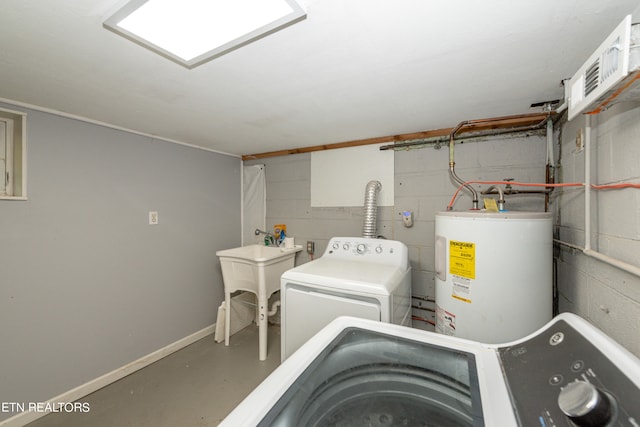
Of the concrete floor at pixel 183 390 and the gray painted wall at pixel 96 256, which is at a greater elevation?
the gray painted wall at pixel 96 256

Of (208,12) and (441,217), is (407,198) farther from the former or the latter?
(208,12)

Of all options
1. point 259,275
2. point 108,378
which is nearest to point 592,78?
point 259,275

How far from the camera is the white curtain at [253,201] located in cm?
310

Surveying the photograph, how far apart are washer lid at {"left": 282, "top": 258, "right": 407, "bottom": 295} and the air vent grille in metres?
1.16

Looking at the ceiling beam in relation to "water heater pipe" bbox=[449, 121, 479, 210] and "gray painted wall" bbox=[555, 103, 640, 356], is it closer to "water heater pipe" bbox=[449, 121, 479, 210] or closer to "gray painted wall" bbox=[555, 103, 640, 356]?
"water heater pipe" bbox=[449, 121, 479, 210]

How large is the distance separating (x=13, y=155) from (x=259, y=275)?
1891 mm

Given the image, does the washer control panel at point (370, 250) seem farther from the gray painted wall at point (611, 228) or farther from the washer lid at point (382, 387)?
the washer lid at point (382, 387)

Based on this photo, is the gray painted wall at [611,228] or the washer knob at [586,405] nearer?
the washer knob at [586,405]

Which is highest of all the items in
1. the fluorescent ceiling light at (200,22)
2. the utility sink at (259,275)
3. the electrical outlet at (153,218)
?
the fluorescent ceiling light at (200,22)

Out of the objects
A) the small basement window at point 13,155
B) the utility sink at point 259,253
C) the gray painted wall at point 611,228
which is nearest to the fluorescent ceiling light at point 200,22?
the gray painted wall at point 611,228

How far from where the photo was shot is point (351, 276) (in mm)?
1618

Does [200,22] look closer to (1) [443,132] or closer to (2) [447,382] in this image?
(2) [447,382]

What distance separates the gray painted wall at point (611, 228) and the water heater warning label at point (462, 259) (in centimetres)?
47

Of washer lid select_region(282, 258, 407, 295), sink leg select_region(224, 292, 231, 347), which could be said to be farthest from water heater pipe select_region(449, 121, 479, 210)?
sink leg select_region(224, 292, 231, 347)
